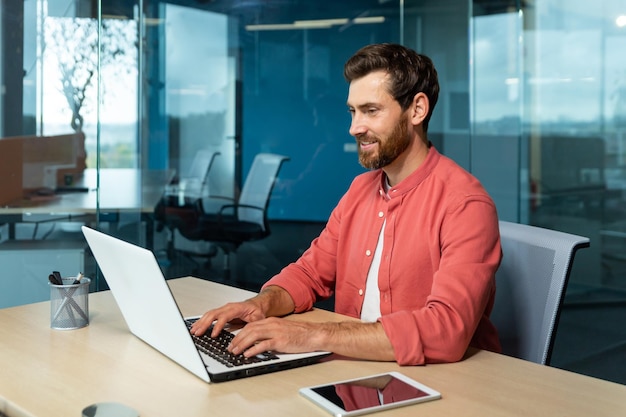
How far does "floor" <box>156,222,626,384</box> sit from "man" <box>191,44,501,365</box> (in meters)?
2.64

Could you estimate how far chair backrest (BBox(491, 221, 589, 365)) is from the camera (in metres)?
1.87

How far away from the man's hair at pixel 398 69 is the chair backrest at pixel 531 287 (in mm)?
428

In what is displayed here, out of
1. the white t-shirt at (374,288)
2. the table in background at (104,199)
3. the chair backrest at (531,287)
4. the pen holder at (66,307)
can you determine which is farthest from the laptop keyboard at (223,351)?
the table in background at (104,199)

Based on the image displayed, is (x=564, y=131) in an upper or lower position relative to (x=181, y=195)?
upper

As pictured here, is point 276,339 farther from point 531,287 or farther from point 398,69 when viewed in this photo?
point 398,69

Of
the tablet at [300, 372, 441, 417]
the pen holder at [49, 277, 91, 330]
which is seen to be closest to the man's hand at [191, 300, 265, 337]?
the pen holder at [49, 277, 91, 330]

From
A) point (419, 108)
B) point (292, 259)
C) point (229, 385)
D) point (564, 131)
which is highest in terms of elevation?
point (564, 131)

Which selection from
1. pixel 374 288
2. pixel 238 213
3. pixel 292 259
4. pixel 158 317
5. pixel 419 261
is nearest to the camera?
pixel 158 317

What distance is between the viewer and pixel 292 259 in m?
4.93

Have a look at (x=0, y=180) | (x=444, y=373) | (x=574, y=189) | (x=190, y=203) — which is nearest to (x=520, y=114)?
(x=574, y=189)

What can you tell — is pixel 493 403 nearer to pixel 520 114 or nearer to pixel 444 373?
pixel 444 373

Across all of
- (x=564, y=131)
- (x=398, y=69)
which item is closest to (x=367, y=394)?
(x=398, y=69)

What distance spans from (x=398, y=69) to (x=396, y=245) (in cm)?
45

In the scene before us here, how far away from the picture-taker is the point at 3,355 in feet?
5.33
